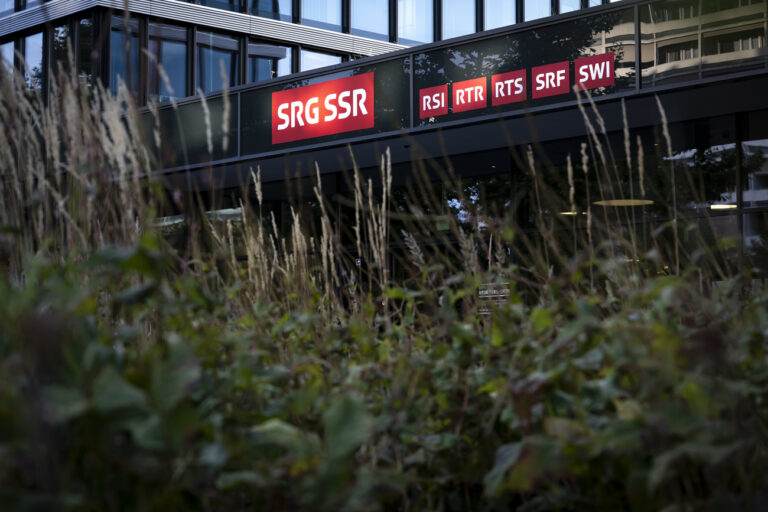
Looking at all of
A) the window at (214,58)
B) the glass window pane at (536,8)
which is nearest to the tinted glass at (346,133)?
the window at (214,58)

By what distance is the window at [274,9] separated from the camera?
16.7 m

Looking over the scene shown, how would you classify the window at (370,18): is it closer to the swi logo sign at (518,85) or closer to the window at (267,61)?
the window at (267,61)

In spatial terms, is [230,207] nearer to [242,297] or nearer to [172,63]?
[172,63]

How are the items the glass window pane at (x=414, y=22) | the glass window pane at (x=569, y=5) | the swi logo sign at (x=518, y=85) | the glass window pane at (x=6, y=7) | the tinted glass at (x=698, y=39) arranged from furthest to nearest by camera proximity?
1. the glass window pane at (x=569, y=5)
2. the glass window pane at (x=414, y=22)
3. the glass window pane at (x=6, y=7)
4. the swi logo sign at (x=518, y=85)
5. the tinted glass at (x=698, y=39)

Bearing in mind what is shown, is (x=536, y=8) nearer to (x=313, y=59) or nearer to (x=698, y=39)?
(x=313, y=59)

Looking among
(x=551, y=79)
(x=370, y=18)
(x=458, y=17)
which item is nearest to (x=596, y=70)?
(x=551, y=79)

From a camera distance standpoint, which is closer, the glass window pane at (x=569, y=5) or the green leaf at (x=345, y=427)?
the green leaf at (x=345, y=427)

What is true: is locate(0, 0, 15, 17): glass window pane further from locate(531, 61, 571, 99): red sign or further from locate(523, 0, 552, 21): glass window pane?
locate(531, 61, 571, 99): red sign

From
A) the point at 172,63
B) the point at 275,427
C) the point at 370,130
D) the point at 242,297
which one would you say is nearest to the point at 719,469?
the point at 275,427

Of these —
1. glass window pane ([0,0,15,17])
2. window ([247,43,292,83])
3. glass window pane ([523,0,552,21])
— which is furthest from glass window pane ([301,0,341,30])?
glass window pane ([0,0,15,17])

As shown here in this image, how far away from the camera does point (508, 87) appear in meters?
9.47

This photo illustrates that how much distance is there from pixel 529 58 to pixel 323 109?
277 cm

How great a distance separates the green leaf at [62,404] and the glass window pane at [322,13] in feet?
54.9

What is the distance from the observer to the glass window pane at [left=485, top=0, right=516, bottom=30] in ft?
61.6
